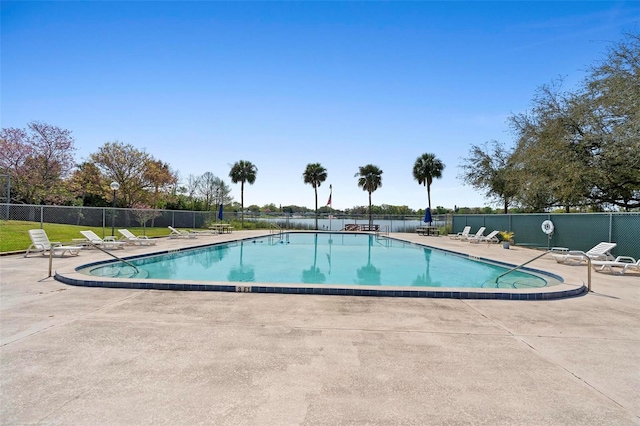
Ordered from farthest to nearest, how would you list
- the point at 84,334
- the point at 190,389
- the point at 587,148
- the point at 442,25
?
the point at 587,148, the point at 442,25, the point at 84,334, the point at 190,389

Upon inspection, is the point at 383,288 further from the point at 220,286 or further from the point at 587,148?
the point at 587,148

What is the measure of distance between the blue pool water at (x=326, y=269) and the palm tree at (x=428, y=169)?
1361 cm

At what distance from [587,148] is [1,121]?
106 feet

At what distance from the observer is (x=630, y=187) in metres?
14.3

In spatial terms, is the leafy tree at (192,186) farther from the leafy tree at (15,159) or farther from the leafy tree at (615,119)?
the leafy tree at (615,119)

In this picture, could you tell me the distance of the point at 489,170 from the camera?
23.1 metres

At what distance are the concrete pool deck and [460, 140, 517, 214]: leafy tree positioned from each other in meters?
19.5

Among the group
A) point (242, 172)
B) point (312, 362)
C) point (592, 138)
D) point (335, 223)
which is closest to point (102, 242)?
point (312, 362)

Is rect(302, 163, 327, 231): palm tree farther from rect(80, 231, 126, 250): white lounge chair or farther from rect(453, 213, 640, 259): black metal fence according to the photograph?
rect(80, 231, 126, 250): white lounge chair

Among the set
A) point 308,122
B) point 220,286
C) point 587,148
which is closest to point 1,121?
point 308,122

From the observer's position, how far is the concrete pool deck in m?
2.18

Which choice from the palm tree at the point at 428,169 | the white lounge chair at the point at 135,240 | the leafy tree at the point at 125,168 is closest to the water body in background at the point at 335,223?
the palm tree at the point at 428,169

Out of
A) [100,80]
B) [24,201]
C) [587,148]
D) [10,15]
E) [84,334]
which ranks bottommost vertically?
[84,334]

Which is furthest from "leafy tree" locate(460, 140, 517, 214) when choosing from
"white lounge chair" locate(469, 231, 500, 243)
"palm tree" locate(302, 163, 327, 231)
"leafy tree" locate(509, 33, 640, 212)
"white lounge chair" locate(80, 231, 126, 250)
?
"white lounge chair" locate(80, 231, 126, 250)
